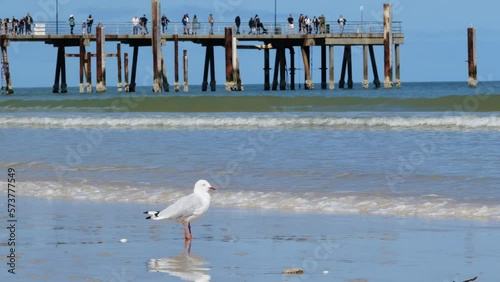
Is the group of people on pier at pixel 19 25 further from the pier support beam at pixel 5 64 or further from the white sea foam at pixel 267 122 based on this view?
the white sea foam at pixel 267 122

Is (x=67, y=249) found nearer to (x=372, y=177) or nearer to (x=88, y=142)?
(x=372, y=177)

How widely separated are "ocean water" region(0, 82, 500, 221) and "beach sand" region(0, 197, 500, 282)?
0.97 meters

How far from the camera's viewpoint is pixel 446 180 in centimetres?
1205

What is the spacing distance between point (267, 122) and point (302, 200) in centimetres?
1418

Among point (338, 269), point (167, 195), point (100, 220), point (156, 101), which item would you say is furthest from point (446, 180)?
point (156, 101)

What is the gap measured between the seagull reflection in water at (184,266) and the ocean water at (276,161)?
2926 mm

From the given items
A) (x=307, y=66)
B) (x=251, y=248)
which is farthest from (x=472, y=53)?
(x=251, y=248)

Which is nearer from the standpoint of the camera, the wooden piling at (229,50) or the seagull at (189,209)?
the seagull at (189,209)

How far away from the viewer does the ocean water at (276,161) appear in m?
10.8

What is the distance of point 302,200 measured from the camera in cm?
1071

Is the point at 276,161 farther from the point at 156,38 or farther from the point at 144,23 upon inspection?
the point at 144,23

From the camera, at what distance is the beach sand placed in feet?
21.7

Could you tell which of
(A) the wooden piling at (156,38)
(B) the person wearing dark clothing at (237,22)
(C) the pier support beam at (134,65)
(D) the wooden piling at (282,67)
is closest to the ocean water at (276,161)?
(A) the wooden piling at (156,38)

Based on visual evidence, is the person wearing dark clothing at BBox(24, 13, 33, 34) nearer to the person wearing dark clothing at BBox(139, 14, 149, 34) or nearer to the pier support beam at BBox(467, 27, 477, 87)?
the person wearing dark clothing at BBox(139, 14, 149, 34)
